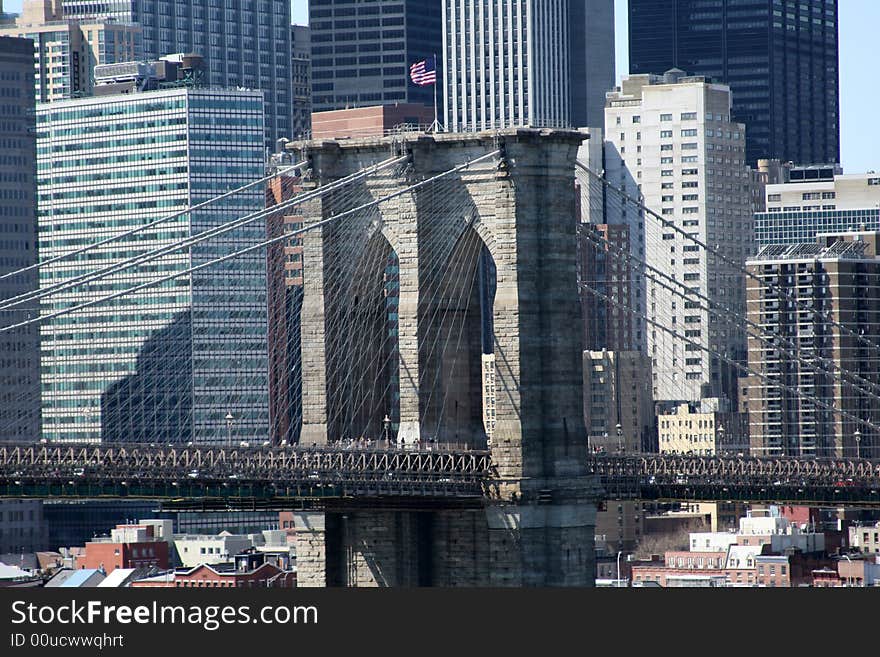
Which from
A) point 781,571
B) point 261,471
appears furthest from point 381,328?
point 781,571

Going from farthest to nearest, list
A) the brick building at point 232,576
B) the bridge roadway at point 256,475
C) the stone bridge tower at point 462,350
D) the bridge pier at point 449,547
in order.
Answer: the brick building at point 232,576 < the stone bridge tower at point 462,350 < the bridge pier at point 449,547 < the bridge roadway at point 256,475

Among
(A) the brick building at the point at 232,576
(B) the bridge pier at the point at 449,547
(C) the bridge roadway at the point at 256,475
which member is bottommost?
(A) the brick building at the point at 232,576

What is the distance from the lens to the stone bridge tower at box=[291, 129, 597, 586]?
12838cm

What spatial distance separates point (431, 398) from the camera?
433 ft

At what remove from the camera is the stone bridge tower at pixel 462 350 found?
12838 cm

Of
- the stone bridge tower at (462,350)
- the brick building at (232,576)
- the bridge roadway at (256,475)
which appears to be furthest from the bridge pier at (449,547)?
the brick building at (232,576)

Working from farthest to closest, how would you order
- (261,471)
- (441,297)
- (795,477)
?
(795,477), (441,297), (261,471)

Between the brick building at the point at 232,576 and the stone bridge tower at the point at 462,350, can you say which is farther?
the brick building at the point at 232,576

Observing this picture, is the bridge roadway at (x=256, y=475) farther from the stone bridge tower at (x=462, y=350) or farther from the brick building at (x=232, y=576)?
the brick building at (x=232, y=576)

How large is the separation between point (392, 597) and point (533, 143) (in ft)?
141

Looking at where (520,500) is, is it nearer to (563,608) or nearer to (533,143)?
(533,143)

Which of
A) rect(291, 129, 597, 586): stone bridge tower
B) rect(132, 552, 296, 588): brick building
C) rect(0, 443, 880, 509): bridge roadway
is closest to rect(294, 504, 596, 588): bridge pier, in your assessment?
rect(291, 129, 597, 586): stone bridge tower

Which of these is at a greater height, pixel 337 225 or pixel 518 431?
pixel 337 225

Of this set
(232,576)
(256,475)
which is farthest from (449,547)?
(232,576)
